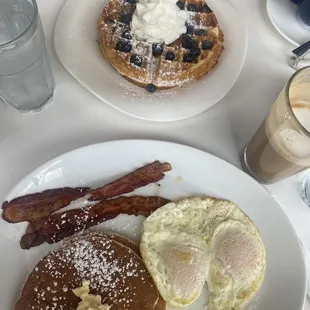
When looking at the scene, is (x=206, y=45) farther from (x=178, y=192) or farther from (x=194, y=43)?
(x=178, y=192)

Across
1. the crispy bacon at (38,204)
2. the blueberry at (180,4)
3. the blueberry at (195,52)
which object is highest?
the blueberry at (180,4)

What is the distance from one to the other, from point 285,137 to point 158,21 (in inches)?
17.5

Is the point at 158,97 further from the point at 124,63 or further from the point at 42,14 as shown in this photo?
the point at 42,14

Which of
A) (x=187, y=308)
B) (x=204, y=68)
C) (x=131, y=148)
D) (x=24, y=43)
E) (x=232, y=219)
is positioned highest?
(x=24, y=43)

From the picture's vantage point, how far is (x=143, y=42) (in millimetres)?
1354

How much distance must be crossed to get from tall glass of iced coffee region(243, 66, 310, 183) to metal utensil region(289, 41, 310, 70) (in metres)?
0.26

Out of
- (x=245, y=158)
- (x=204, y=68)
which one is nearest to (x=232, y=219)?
(x=245, y=158)

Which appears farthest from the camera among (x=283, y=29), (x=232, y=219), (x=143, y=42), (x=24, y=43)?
(x=283, y=29)

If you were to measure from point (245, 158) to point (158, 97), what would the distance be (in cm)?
28

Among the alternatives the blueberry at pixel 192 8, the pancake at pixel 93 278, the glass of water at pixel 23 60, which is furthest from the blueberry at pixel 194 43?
the pancake at pixel 93 278

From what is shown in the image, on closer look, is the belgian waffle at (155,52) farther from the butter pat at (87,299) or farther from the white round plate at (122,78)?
the butter pat at (87,299)

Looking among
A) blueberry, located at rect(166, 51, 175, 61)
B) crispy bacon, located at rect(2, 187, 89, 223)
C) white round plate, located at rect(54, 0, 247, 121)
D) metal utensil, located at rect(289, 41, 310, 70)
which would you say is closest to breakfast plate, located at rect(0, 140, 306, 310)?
crispy bacon, located at rect(2, 187, 89, 223)

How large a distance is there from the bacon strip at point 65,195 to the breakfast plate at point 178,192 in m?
0.02

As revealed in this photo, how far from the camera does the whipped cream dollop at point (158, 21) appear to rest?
1292 mm
